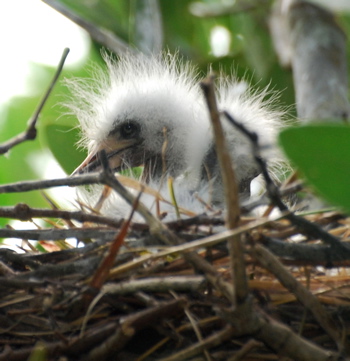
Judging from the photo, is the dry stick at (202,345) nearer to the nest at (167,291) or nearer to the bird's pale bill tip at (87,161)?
the nest at (167,291)

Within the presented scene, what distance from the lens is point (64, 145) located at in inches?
94.0

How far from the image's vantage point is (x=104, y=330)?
4.16ft

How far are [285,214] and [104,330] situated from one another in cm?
37

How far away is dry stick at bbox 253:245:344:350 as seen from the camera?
1184 millimetres

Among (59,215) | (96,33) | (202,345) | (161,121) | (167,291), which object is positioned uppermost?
(96,33)

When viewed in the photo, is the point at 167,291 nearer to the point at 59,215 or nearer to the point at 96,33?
the point at 59,215

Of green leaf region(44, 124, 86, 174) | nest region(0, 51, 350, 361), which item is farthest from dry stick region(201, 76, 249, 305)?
green leaf region(44, 124, 86, 174)

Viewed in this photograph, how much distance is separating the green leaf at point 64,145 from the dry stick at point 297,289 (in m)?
1.26

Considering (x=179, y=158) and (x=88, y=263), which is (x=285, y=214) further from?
(x=179, y=158)

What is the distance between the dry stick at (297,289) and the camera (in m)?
1.18

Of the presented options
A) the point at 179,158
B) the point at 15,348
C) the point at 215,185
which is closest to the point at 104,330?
the point at 15,348

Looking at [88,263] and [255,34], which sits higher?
[255,34]

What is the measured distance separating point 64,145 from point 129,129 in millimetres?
249

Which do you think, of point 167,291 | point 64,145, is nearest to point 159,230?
point 167,291
